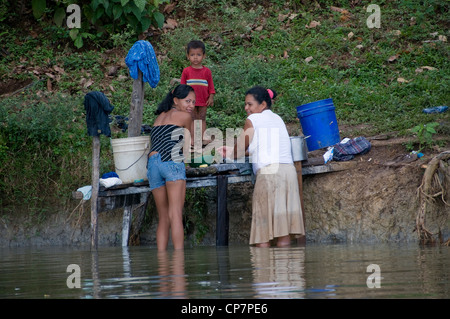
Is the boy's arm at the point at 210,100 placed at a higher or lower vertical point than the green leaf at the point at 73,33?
lower

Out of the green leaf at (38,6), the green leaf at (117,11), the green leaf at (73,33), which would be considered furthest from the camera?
the green leaf at (73,33)

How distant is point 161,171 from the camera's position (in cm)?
731

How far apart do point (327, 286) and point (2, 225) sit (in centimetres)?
656

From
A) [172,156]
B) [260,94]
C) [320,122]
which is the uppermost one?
[260,94]

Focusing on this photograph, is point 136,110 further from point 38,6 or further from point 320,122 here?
point 38,6

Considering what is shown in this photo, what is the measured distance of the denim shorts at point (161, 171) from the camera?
23.9 feet

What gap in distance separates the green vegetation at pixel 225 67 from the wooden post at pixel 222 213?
1.92 m

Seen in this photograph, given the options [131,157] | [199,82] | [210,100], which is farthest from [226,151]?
[199,82]

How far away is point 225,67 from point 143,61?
3436 mm

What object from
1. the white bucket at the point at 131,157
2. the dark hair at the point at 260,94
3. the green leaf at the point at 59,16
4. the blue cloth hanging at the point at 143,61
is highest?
the green leaf at the point at 59,16

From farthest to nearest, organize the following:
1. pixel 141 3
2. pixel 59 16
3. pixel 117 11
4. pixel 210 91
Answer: pixel 59 16
pixel 117 11
pixel 141 3
pixel 210 91

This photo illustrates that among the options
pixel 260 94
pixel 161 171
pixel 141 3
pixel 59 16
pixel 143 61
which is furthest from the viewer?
pixel 59 16

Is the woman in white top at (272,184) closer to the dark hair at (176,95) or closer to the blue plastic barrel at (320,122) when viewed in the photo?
the dark hair at (176,95)

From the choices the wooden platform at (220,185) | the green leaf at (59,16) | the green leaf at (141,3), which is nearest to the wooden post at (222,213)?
the wooden platform at (220,185)
